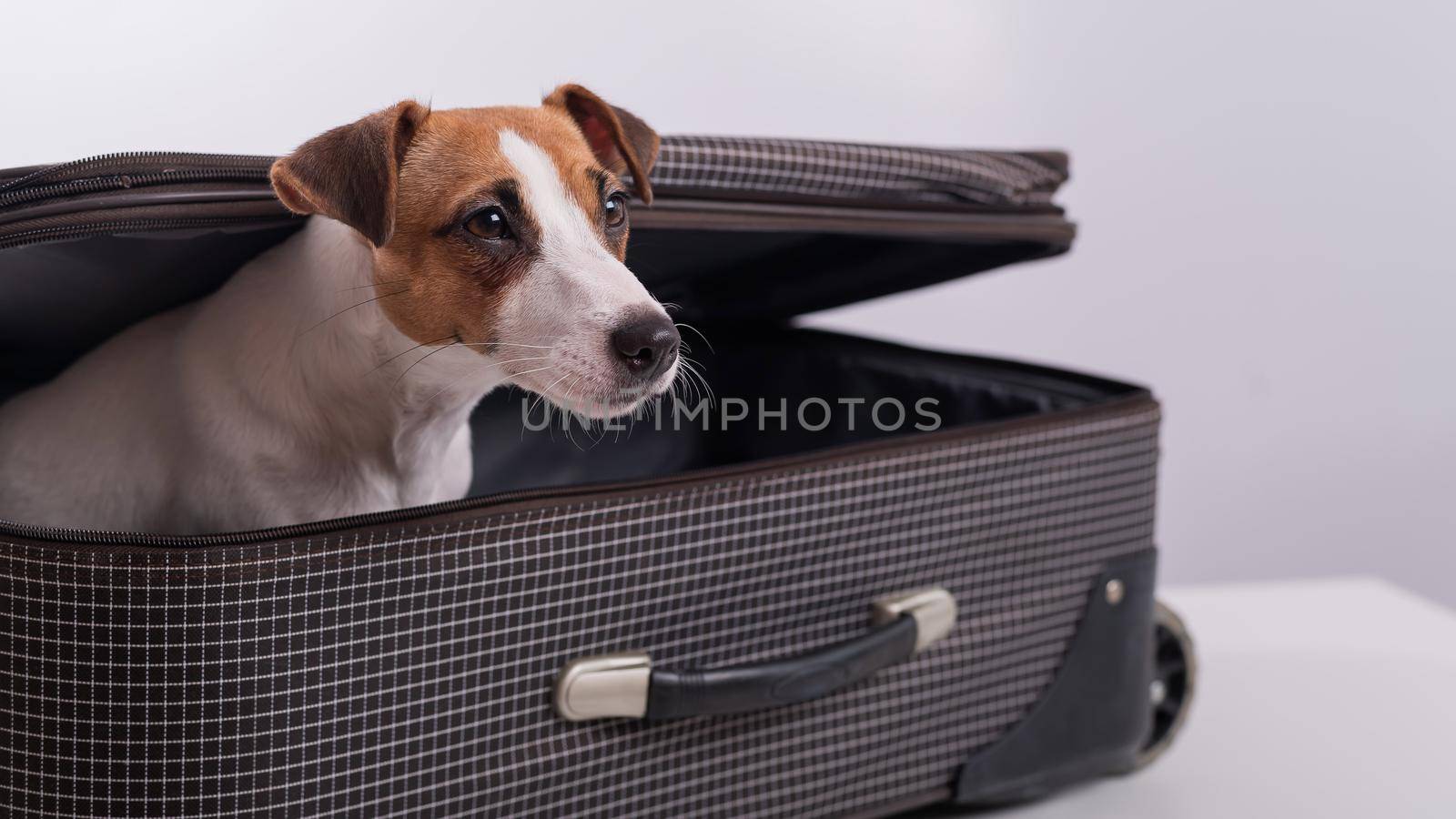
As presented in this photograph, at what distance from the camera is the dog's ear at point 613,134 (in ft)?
3.63

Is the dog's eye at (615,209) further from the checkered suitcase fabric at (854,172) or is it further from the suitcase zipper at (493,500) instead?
the suitcase zipper at (493,500)

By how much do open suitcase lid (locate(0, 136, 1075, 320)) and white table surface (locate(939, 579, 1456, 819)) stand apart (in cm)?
65

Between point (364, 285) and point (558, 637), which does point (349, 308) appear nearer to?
point (364, 285)

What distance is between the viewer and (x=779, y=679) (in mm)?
1170

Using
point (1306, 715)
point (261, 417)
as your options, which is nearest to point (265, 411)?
point (261, 417)

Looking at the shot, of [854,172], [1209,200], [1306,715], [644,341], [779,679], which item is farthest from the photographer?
[1209,200]

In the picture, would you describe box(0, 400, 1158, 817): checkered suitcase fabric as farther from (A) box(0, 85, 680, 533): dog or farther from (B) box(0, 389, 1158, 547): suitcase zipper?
(A) box(0, 85, 680, 533): dog

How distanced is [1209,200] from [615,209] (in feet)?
5.64

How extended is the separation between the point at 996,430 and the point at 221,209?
0.76m

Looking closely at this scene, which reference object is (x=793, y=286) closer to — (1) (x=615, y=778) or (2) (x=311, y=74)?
(2) (x=311, y=74)

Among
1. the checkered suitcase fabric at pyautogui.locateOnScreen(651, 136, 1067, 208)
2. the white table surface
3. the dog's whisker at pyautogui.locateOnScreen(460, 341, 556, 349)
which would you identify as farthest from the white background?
the dog's whisker at pyautogui.locateOnScreen(460, 341, 556, 349)

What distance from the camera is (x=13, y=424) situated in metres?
1.24

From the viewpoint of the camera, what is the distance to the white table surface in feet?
4.89

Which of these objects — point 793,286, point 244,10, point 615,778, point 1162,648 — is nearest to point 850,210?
point 793,286
